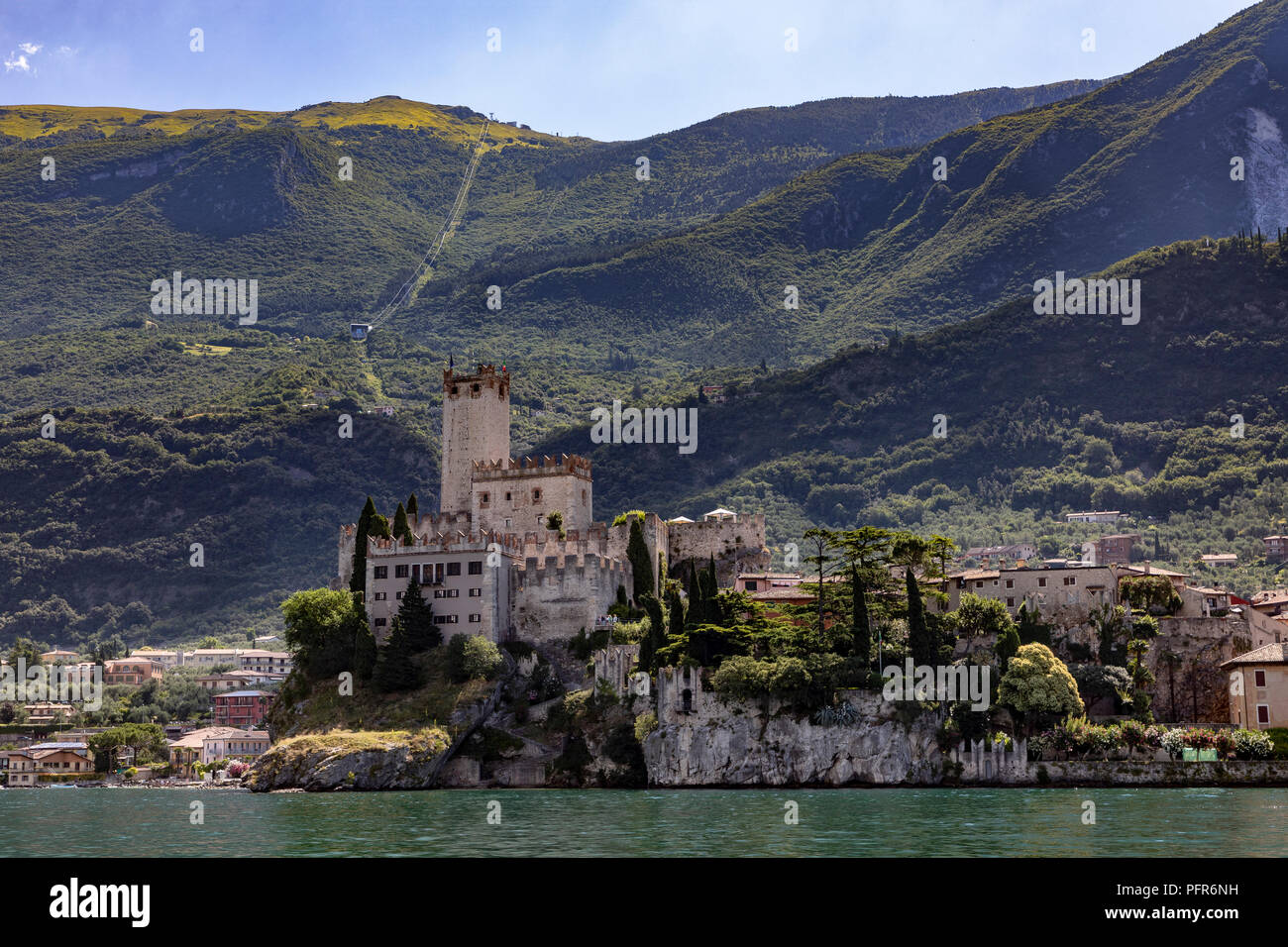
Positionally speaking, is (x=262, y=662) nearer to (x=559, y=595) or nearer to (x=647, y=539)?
(x=647, y=539)

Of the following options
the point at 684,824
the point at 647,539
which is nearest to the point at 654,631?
the point at 647,539

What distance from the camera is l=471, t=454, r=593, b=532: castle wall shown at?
8675 centimetres

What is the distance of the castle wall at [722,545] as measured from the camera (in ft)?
295

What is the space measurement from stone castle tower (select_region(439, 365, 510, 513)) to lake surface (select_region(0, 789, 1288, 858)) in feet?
86.5

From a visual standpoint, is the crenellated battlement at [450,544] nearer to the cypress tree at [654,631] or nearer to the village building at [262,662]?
the cypress tree at [654,631]

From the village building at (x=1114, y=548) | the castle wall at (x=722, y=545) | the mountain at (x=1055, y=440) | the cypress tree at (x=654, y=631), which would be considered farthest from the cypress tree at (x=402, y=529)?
the mountain at (x=1055, y=440)

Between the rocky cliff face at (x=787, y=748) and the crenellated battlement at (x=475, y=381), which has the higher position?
the crenellated battlement at (x=475, y=381)

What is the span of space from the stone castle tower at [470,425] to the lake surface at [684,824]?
1038 inches

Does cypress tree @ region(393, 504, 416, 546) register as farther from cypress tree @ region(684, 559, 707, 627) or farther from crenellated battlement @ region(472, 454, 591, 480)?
cypress tree @ region(684, 559, 707, 627)

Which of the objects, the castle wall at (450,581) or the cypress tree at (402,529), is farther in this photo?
the cypress tree at (402,529)

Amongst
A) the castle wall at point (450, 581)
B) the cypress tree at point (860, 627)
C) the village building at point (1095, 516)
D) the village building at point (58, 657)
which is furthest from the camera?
the village building at point (1095, 516)

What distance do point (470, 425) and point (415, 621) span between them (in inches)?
762
